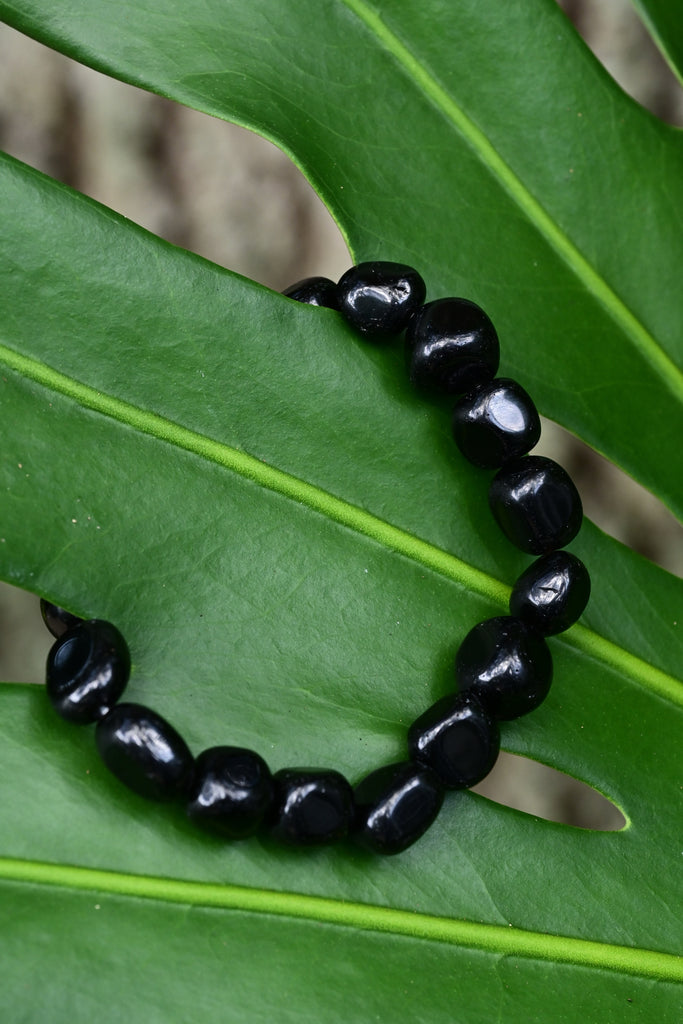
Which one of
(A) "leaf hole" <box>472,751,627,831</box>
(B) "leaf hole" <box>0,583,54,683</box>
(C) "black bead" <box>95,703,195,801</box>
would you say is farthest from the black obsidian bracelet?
(A) "leaf hole" <box>472,751,627,831</box>

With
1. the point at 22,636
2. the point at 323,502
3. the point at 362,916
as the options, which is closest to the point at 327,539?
the point at 323,502

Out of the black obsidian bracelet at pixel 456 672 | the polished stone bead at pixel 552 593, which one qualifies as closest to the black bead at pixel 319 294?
the black obsidian bracelet at pixel 456 672

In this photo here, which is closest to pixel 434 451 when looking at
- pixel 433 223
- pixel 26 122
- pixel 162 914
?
pixel 433 223

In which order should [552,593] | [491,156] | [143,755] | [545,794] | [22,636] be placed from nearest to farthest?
[143,755]
[552,593]
[491,156]
[22,636]
[545,794]

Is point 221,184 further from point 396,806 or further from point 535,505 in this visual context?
point 396,806

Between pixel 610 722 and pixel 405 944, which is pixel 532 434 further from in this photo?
pixel 405 944

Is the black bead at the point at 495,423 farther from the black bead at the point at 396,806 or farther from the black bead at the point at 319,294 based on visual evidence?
the black bead at the point at 396,806
